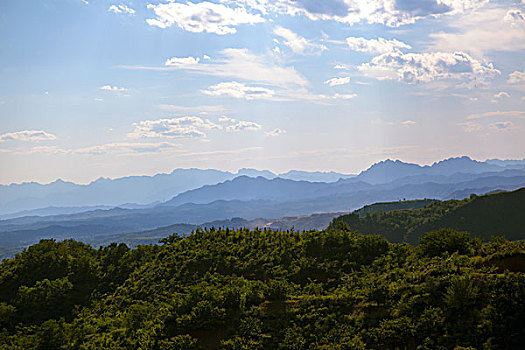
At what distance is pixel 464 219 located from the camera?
11306 cm

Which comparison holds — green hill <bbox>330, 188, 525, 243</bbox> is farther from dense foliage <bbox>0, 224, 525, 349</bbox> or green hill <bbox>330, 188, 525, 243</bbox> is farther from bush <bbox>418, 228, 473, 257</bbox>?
bush <bbox>418, 228, 473, 257</bbox>

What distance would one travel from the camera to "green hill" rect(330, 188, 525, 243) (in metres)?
103

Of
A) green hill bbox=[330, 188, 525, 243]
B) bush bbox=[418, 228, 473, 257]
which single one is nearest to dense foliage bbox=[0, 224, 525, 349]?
bush bbox=[418, 228, 473, 257]

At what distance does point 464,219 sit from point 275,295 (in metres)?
108

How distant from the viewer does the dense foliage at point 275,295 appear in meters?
16.4

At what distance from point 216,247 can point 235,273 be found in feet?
17.3

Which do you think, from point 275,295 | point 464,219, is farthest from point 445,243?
point 464,219

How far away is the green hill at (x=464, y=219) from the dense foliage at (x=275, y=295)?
77.4 m

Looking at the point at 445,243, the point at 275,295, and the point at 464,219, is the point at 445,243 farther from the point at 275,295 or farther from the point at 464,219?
the point at 464,219

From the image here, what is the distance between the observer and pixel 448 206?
127750 mm

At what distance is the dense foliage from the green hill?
7740cm

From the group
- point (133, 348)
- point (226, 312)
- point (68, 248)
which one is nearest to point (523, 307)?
point (226, 312)

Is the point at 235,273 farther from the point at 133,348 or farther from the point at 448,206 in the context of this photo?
the point at 448,206

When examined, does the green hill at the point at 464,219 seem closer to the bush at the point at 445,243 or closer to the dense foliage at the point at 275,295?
the dense foliage at the point at 275,295
